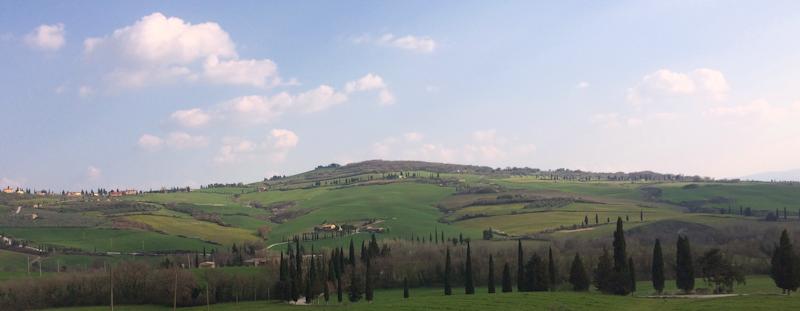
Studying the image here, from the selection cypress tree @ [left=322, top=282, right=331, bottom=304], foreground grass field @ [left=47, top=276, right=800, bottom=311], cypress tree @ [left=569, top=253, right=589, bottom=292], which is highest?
foreground grass field @ [left=47, top=276, right=800, bottom=311]

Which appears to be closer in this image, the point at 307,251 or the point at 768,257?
the point at 768,257

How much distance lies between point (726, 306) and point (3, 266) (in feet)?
505

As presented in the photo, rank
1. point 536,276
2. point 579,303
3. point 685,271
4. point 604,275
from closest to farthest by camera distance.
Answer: point 579,303 < point 604,275 < point 685,271 < point 536,276

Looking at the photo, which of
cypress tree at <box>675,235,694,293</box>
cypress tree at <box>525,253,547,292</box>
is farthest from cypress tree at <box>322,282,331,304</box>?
cypress tree at <box>675,235,694,293</box>

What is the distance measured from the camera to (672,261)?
136 metres

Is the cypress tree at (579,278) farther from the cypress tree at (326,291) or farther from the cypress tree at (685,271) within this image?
the cypress tree at (326,291)

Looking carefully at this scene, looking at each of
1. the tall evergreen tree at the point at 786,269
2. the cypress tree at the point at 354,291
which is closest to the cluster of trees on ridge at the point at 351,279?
the cypress tree at the point at 354,291

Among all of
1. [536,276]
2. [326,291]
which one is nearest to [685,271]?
[536,276]

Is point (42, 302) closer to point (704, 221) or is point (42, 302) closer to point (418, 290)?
point (418, 290)

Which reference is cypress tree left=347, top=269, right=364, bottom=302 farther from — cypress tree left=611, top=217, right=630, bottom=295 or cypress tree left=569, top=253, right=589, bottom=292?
cypress tree left=611, top=217, right=630, bottom=295

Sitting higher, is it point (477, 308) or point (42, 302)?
point (477, 308)

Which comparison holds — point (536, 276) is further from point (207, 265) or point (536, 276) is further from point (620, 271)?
point (207, 265)

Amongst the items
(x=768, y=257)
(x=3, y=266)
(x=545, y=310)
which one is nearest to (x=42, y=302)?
(x=3, y=266)

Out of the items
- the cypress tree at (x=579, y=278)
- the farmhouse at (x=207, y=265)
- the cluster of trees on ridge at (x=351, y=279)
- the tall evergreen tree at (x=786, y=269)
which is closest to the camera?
the tall evergreen tree at (x=786, y=269)
